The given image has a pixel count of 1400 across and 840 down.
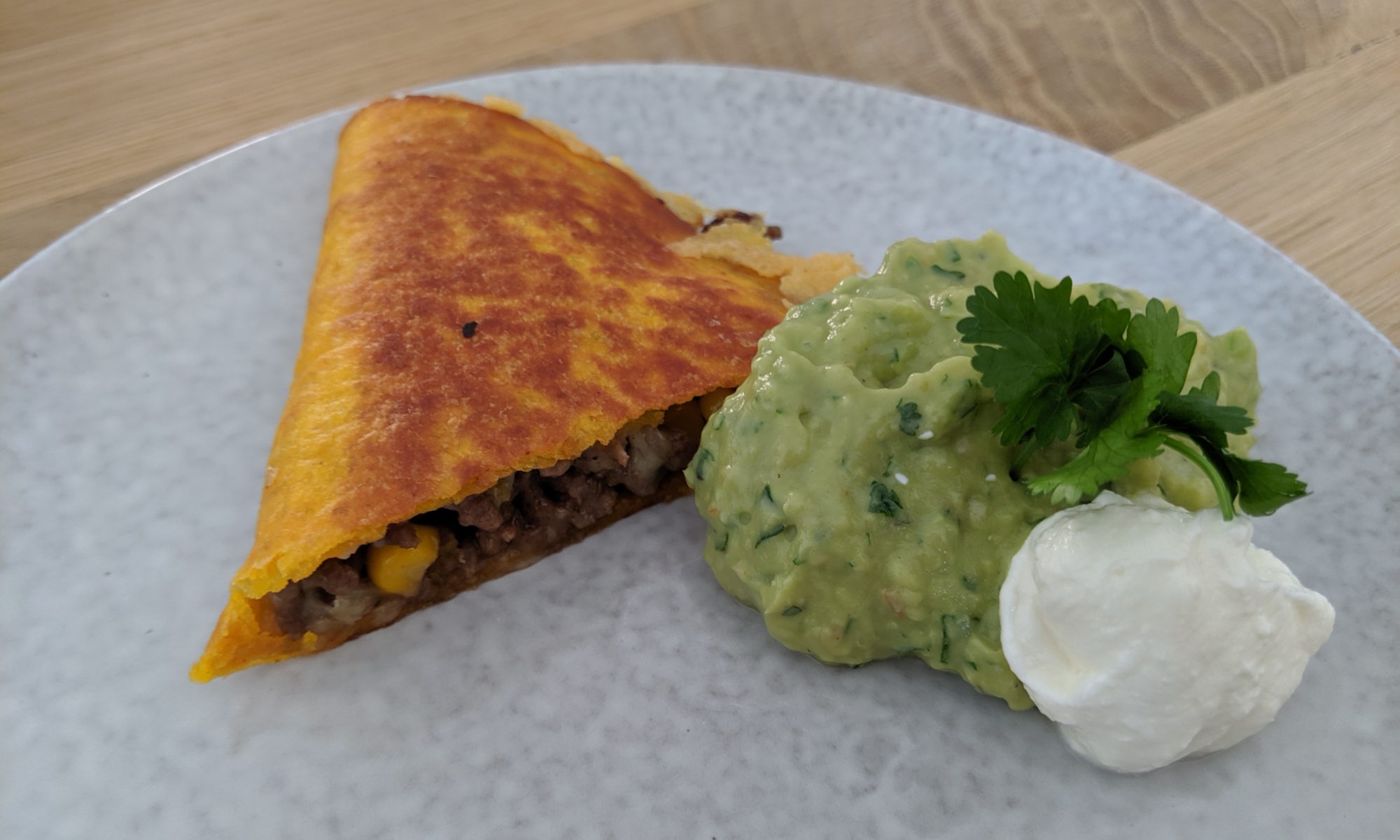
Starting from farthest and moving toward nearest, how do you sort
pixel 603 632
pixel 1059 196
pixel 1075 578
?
pixel 1059 196
pixel 603 632
pixel 1075 578

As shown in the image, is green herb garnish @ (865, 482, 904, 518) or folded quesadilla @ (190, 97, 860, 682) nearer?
green herb garnish @ (865, 482, 904, 518)

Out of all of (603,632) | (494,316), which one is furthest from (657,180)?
(603,632)

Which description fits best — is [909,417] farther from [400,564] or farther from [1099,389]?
[400,564]

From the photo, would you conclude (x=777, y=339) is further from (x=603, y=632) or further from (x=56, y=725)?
(x=56, y=725)

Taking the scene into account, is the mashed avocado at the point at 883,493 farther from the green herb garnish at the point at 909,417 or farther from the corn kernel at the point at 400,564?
the corn kernel at the point at 400,564

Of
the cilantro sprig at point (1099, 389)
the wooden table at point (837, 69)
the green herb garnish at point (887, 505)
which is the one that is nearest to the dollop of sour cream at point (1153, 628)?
the cilantro sprig at point (1099, 389)

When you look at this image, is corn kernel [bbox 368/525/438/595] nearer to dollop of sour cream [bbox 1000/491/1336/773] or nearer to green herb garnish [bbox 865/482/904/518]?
green herb garnish [bbox 865/482/904/518]

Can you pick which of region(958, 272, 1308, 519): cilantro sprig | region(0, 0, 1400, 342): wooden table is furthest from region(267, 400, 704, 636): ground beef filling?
region(0, 0, 1400, 342): wooden table
